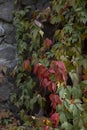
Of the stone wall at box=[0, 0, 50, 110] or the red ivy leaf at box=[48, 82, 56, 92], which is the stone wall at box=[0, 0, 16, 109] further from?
the red ivy leaf at box=[48, 82, 56, 92]

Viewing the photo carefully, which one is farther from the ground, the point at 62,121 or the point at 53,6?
the point at 53,6

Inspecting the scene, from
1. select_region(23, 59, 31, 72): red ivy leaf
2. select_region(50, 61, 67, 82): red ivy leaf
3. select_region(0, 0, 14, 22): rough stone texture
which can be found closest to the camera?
select_region(50, 61, 67, 82): red ivy leaf

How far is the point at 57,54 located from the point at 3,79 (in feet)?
2.66

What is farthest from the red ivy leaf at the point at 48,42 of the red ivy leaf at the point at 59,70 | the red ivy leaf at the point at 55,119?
the red ivy leaf at the point at 55,119

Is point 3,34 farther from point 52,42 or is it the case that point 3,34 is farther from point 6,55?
point 52,42

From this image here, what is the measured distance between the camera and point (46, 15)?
104 inches

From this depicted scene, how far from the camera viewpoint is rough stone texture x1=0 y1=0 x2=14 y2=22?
2955mm

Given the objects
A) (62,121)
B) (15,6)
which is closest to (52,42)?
(15,6)

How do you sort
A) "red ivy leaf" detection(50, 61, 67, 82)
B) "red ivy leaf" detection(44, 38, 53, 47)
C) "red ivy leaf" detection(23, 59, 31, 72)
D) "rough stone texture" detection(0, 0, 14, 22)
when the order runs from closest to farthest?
"red ivy leaf" detection(50, 61, 67, 82) → "red ivy leaf" detection(44, 38, 53, 47) → "red ivy leaf" detection(23, 59, 31, 72) → "rough stone texture" detection(0, 0, 14, 22)

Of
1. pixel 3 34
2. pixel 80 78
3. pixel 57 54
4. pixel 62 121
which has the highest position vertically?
pixel 3 34

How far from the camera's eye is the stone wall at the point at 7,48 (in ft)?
9.71

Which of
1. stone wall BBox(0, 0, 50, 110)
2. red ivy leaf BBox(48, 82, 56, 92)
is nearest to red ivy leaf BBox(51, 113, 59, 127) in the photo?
red ivy leaf BBox(48, 82, 56, 92)

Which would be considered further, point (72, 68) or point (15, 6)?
point (15, 6)

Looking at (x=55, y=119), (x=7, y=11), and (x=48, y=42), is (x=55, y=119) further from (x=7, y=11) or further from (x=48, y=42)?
(x=7, y=11)
